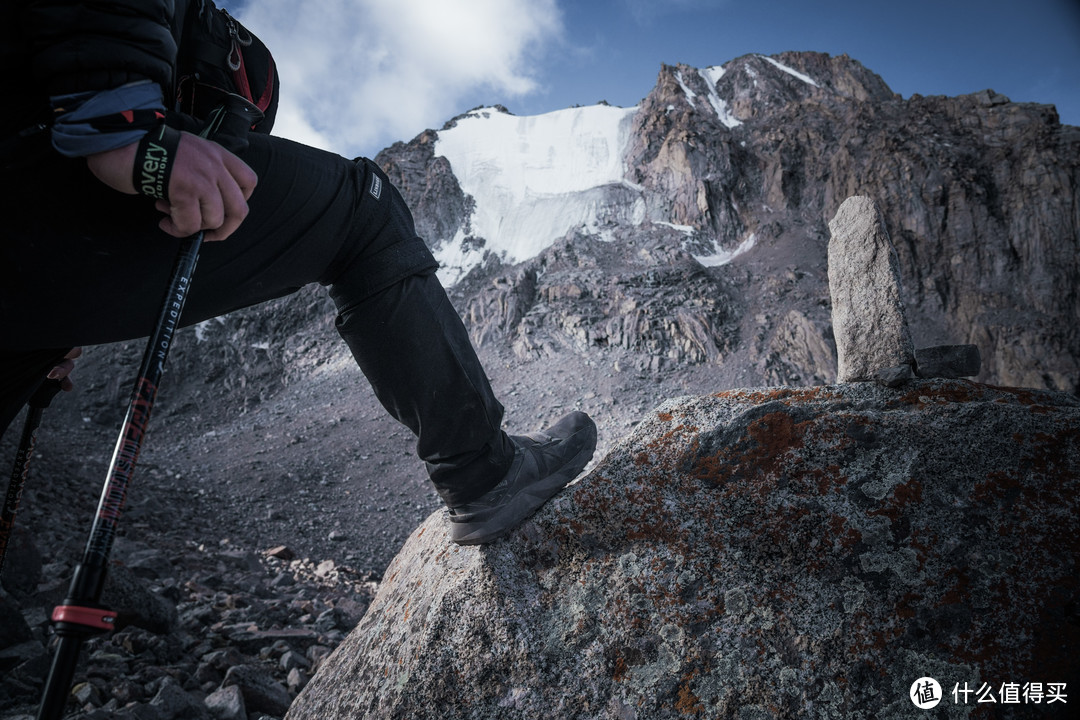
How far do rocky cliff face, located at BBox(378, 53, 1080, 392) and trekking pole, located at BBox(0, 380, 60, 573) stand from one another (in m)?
21.1

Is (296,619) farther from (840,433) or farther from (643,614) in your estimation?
(840,433)

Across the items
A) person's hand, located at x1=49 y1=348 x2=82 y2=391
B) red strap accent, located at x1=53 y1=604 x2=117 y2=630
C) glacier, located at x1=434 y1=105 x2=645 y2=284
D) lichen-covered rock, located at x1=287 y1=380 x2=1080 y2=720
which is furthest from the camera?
glacier, located at x1=434 y1=105 x2=645 y2=284

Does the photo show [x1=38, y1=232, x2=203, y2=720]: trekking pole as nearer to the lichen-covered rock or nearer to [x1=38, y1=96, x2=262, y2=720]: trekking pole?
[x1=38, y1=96, x2=262, y2=720]: trekking pole

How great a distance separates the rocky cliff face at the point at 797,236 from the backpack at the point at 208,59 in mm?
21070

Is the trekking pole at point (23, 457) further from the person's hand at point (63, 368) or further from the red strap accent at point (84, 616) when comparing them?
the red strap accent at point (84, 616)

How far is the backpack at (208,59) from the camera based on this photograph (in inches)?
84.0

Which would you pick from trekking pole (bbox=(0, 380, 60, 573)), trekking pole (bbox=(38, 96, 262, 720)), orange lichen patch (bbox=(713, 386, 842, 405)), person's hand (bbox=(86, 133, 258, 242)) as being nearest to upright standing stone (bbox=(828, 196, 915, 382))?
orange lichen patch (bbox=(713, 386, 842, 405))

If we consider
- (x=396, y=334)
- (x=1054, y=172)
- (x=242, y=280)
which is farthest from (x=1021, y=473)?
(x=1054, y=172)

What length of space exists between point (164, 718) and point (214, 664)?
91 cm

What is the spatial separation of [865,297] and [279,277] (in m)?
4.40

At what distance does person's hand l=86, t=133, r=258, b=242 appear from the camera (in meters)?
1.60

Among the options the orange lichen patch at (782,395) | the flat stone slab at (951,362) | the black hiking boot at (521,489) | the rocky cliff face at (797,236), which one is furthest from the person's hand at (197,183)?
the rocky cliff face at (797,236)

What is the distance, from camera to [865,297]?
174 inches

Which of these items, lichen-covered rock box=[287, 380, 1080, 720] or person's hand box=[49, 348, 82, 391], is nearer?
lichen-covered rock box=[287, 380, 1080, 720]
